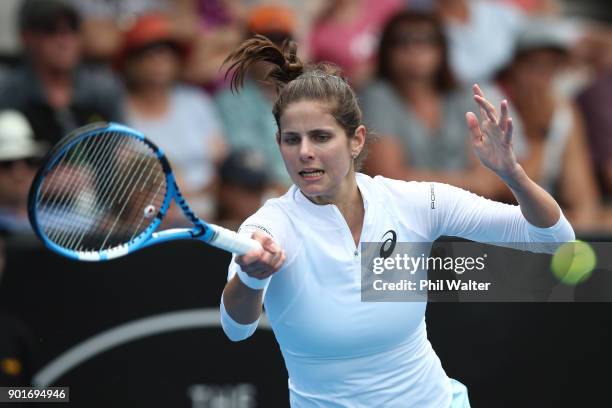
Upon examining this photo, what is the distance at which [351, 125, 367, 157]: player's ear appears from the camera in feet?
12.4

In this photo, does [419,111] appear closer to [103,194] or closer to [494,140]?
[103,194]

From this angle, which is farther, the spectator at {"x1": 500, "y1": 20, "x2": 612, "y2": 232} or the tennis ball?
the spectator at {"x1": 500, "y1": 20, "x2": 612, "y2": 232}

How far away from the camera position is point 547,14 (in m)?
8.32

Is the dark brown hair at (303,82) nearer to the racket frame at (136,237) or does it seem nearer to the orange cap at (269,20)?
the racket frame at (136,237)

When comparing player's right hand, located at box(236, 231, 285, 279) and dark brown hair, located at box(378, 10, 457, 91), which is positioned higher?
A: dark brown hair, located at box(378, 10, 457, 91)

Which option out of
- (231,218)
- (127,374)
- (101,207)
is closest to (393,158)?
(231,218)

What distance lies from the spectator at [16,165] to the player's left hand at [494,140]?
2743 millimetres

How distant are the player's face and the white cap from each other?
8.77 ft

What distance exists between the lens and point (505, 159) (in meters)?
3.64

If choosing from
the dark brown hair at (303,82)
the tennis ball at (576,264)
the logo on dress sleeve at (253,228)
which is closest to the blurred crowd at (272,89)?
the tennis ball at (576,264)

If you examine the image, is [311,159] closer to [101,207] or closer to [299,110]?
[299,110]

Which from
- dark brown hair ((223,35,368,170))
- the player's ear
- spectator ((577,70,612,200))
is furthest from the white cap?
spectator ((577,70,612,200))

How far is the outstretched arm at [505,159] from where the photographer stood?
363 centimetres

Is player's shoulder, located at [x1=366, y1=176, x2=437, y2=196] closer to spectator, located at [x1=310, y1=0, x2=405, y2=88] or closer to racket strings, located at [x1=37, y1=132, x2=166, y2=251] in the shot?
racket strings, located at [x1=37, y1=132, x2=166, y2=251]
